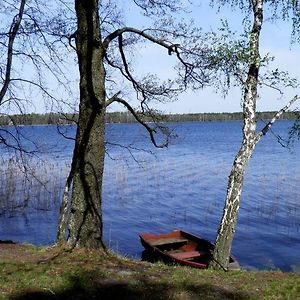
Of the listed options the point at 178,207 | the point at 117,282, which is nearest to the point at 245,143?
the point at 117,282

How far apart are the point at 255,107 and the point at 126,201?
14801 millimetres

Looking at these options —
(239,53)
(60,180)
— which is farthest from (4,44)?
(60,180)

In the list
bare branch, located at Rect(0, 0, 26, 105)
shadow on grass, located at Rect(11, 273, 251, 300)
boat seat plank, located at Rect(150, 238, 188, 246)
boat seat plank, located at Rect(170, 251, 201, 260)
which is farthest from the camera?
boat seat plank, located at Rect(150, 238, 188, 246)

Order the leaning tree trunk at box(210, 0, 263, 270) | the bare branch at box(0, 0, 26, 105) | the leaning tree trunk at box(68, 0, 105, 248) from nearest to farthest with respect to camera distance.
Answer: the leaning tree trunk at box(68, 0, 105, 248) → the leaning tree trunk at box(210, 0, 263, 270) → the bare branch at box(0, 0, 26, 105)

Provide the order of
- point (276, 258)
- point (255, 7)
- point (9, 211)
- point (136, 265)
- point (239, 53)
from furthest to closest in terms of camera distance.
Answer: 1. point (9, 211)
2. point (276, 258)
3. point (255, 7)
4. point (239, 53)
5. point (136, 265)

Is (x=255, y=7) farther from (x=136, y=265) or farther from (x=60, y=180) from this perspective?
(x=60, y=180)

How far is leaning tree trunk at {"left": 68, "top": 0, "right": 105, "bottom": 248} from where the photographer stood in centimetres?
952

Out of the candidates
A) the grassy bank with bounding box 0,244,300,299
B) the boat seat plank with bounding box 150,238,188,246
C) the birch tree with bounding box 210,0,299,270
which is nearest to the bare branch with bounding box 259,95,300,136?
the birch tree with bounding box 210,0,299,270

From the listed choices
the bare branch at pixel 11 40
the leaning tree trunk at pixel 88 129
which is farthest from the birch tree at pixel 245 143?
the bare branch at pixel 11 40

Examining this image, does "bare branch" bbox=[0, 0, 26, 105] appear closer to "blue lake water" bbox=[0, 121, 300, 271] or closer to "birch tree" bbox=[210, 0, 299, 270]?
"blue lake water" bbox=[0, 121, 300, 271]

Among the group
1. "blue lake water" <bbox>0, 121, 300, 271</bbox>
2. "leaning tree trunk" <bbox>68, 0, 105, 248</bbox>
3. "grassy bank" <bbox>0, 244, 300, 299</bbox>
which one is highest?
"leaning tree trunk" <bbox>68, 0, 105, 248</bbox>

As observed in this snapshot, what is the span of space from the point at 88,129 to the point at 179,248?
24.9 feet

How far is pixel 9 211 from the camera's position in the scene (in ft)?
72.0

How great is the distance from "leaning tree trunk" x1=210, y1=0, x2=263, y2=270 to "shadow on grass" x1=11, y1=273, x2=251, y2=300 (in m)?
3.57
